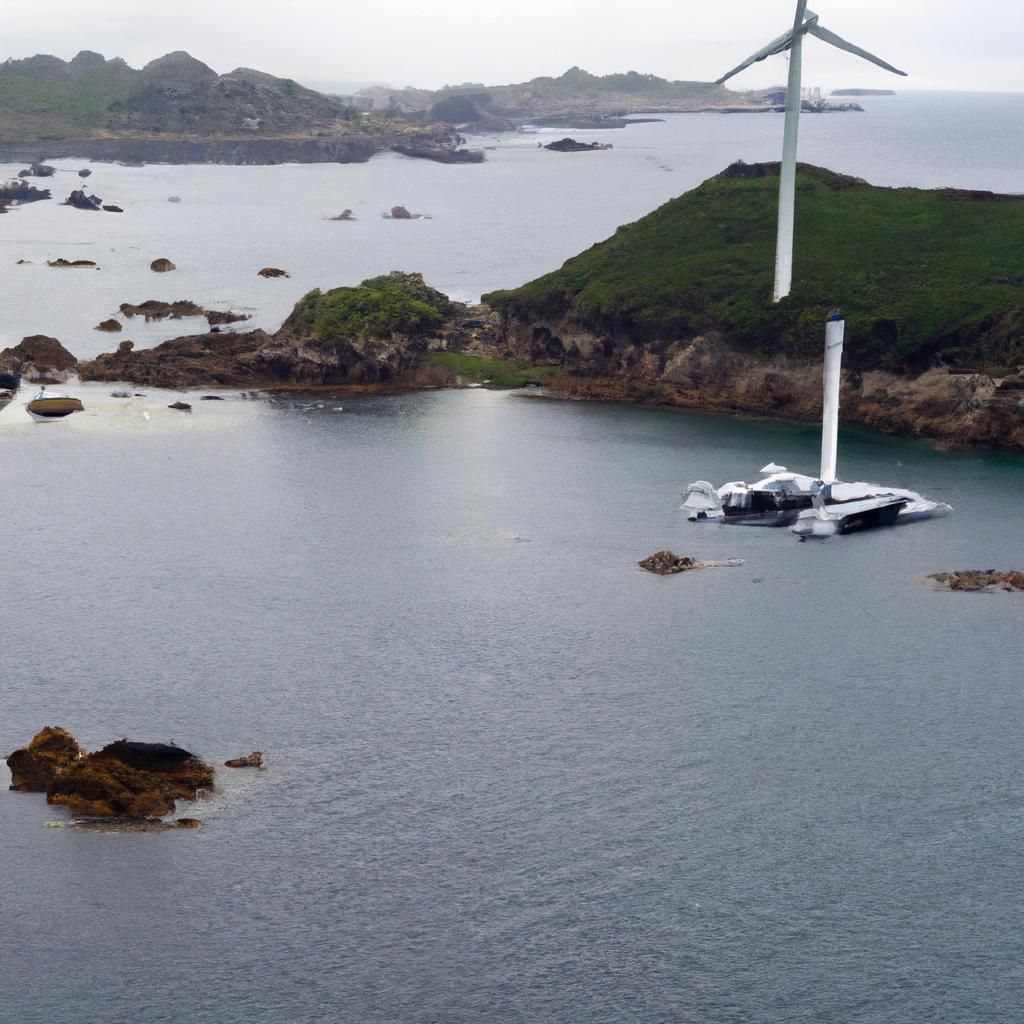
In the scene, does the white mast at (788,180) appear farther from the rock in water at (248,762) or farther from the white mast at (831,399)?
the rock in water at (248,762)

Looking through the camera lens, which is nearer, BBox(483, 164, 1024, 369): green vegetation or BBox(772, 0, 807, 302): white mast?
BBox(483, 164, 1024, 369): green vegetation

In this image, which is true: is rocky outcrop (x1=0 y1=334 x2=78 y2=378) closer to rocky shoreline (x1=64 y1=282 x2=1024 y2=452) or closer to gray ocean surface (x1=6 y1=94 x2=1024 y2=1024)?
rocky shoreline (x1=64 y1=282 x2=1024 y2=452)

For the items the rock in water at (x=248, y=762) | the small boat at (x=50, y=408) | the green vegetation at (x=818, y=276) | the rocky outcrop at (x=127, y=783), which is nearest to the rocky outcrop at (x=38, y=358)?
the small boat at (x=50, y=408)

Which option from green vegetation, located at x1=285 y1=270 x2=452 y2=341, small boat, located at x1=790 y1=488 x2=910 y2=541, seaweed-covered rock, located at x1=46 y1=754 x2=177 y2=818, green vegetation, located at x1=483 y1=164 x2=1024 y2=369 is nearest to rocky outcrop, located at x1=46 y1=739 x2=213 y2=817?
seaweed-covered rock, located at x1=46 y1=754 x2=177 y2=818

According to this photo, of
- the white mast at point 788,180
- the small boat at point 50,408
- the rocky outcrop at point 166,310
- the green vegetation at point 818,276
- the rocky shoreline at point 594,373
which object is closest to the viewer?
the rocky shoreline at point 594,373

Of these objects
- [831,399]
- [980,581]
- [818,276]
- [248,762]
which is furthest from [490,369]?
[248,762]

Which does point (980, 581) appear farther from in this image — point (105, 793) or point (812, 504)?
point (105, 793)

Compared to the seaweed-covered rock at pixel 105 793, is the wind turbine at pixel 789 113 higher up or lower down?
higher up

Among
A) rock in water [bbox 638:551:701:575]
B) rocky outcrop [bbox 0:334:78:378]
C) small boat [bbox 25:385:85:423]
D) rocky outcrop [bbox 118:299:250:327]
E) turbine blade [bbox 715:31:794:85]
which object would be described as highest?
turbine blade [bbox 715:31:794:85]
